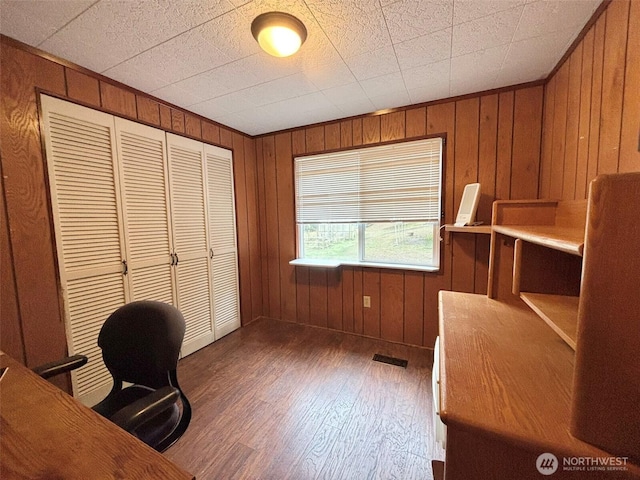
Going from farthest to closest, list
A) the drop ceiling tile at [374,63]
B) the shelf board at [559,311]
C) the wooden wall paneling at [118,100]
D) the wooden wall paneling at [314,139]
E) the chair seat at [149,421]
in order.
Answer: the wooden wall paneling at [314,139]
the wooden wall paneling at [118,100]
the drop ceiling tile at [374,63]
the chair seat at [149,421]
the shelf board at [559,311]

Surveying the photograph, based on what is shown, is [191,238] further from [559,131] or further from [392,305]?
[559,131]

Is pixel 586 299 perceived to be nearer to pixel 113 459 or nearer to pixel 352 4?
pixel 113 459

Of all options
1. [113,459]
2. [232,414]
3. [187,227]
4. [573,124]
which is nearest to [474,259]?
[573,124]

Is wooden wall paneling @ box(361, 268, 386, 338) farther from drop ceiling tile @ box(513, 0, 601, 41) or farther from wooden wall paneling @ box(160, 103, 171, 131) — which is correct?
wooden wall paneling @ box(160, 103, 171, 131)

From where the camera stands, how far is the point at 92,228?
1.79 meters

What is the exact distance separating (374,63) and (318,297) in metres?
2.31

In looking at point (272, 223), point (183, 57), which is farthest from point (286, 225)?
point (183, 57)

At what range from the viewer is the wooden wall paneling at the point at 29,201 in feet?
4.73

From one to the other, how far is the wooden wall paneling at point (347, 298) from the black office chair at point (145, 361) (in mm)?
1844

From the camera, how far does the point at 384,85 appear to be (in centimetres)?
200

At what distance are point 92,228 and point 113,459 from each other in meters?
1.69

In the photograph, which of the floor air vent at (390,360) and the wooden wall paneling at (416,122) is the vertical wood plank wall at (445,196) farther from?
the floor air vent at (390,360)

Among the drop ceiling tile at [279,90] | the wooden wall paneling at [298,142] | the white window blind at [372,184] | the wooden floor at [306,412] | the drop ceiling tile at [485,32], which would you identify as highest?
the drop ceiling tile at [279,90]

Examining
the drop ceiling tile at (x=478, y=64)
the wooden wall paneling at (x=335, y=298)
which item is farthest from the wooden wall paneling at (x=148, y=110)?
the drop ceiling tile at (x=478, y=64)
